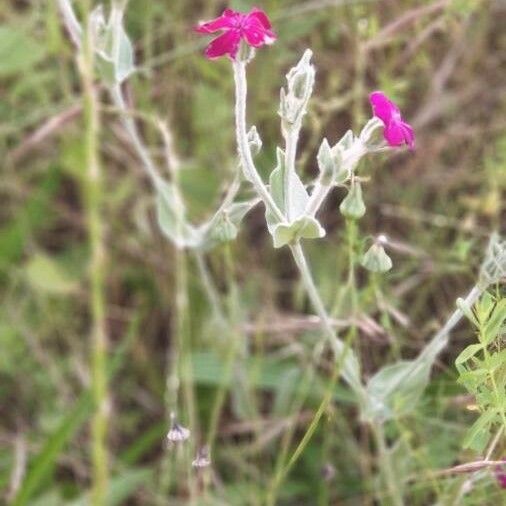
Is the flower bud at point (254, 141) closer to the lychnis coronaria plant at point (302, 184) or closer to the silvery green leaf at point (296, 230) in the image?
the lychnis coronaria plant at point (302, 184)

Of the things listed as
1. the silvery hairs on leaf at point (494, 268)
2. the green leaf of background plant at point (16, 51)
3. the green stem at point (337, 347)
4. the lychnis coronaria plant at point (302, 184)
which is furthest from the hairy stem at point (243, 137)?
the green leaf of background plant at point (16, 51)

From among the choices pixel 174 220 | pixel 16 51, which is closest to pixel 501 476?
pixel 174 220

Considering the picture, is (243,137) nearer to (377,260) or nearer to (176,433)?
(377,260)

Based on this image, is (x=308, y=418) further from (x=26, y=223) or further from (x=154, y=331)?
(x=26, y=223)

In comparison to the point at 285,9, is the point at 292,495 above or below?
below

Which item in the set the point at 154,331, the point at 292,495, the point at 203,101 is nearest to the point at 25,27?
the point at 203,101

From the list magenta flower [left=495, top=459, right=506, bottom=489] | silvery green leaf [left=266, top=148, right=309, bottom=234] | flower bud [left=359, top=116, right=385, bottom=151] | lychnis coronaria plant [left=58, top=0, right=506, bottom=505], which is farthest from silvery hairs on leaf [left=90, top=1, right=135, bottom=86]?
magenta flower [left=495, top=459, right=506, bottom=489]

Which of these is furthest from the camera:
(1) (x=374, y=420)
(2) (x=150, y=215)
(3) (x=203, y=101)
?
(2) (x=150, y=215)
